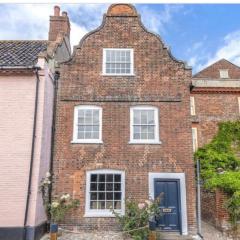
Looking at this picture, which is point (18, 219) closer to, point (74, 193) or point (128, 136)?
point (74, 193)

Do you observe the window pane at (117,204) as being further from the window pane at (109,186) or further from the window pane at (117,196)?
the window pane at (109,186)

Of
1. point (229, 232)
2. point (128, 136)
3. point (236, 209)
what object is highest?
point (128, 136)

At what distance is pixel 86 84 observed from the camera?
14.9 metres

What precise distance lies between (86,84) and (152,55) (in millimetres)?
3631

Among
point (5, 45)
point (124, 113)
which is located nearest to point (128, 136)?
point (124, 113)

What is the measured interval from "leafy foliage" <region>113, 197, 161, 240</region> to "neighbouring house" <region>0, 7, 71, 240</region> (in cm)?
358

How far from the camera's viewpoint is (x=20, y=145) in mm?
12875

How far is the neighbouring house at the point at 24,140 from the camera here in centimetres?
1216

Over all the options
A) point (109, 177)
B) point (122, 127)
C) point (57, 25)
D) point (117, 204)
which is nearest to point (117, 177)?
point (109, 177)

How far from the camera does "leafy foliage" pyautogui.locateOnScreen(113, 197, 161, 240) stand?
485 inches

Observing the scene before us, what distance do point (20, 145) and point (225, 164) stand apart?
12005 millimetres

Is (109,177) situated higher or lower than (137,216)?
higher

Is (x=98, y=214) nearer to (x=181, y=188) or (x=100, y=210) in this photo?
(x=100, y=210)

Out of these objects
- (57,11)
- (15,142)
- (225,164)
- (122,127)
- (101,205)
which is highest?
(57,11)
